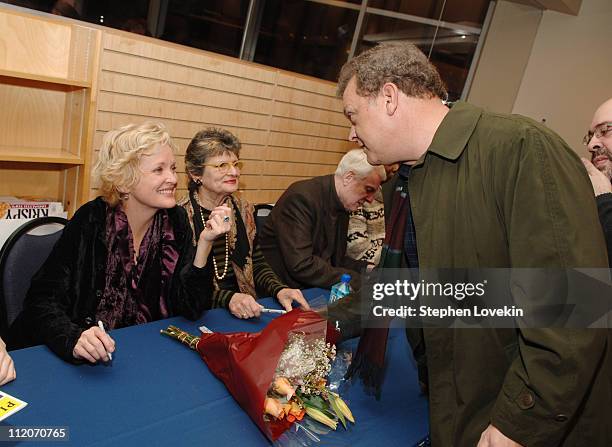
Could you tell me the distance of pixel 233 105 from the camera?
3.87m

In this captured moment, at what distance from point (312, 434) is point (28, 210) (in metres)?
2.66

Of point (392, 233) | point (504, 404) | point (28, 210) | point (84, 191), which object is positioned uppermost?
point (392, 233)

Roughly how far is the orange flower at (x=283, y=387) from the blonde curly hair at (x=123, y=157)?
1.18 meters

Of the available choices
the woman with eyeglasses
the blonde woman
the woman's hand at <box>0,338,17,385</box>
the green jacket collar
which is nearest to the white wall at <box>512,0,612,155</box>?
the woman with eyeglasses

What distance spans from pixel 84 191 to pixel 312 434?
2.44 meters

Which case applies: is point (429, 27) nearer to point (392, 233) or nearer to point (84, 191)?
point (84, 191)

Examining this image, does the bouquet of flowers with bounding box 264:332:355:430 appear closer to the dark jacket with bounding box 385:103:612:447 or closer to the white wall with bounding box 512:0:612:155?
the dark jacket with bounding box 385:103:612:447

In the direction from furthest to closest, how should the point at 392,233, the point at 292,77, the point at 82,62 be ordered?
the point at 292,77 → the point at 82,62 → the point at 392,233

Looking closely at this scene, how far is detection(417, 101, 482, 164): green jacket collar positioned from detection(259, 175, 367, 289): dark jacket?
60.8 inches

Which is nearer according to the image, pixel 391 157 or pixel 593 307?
pixel 593 307

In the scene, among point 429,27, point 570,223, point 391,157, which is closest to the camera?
point 570,223

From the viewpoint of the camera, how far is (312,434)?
4.39ft

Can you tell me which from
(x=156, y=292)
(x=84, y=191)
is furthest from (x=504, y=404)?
(x=84, y=191)

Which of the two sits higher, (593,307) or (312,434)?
(593,307)
